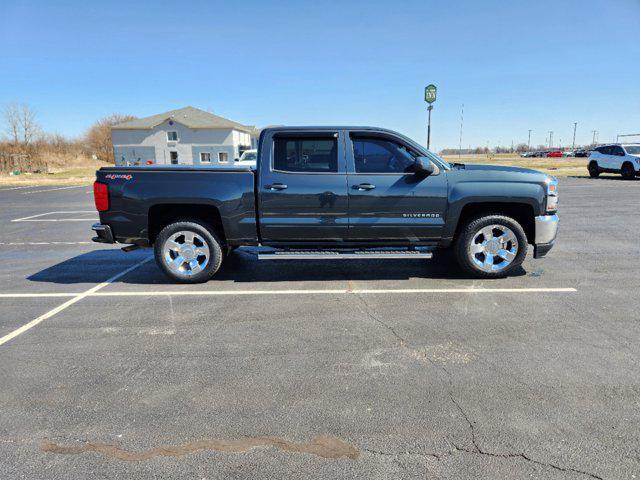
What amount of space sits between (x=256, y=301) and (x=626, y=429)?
11.7ft

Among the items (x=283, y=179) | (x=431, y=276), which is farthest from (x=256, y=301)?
(x=431, y=276)

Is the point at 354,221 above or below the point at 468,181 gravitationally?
below

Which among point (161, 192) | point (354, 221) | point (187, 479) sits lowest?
point (187, 479)

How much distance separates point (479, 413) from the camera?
281 cm

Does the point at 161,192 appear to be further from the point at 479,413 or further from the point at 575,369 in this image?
the point at 575,369

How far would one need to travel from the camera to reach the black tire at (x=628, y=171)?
2350 centimetres

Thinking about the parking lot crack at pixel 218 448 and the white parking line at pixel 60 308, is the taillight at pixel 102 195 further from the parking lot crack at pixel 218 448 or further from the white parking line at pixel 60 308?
the parking lot crack at pixel 218 448

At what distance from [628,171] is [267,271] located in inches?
994

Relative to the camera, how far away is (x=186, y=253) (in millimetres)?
5715

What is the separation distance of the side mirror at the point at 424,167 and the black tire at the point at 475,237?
917mm

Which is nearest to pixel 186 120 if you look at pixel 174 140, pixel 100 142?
pixel 174 140

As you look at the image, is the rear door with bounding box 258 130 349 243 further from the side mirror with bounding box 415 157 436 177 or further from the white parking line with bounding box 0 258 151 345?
the white parking line with bounding box 0 258 151 345

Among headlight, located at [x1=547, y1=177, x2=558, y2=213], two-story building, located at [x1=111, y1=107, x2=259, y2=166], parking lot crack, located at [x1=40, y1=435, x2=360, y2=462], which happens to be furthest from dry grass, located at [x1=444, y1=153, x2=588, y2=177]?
two-story building, located at [x1=111, y1=107, x2=259, y2=166]

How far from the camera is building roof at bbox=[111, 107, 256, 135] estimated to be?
5412 cm
